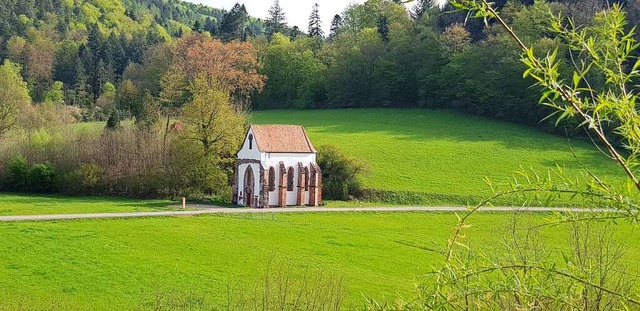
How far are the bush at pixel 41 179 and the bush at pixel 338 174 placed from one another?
19105mm

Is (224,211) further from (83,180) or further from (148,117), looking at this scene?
(148,117)

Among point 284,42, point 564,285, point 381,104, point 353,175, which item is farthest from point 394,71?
point 564,285

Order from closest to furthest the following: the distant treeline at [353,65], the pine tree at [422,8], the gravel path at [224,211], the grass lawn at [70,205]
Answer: the gravel path at [224,211]
the grass lawn at [70,205]
the distant treeline at [353,65]
the pine tree at [422,8]

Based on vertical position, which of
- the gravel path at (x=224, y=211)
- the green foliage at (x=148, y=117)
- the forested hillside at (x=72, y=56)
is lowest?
the gravel path at (x=224, y=211)

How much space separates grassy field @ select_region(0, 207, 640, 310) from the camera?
1927cm

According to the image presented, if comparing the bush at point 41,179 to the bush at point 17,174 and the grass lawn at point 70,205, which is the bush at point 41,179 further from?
the grass lawn at point 70,205

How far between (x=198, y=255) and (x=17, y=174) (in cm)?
2676

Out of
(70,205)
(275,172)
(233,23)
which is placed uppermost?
(233,23)

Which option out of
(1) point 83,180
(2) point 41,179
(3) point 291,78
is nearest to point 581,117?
(1) point 83,180

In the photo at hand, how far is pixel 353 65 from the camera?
76.0m

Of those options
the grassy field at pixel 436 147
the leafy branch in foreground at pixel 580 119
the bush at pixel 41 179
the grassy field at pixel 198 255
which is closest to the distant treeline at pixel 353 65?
the grassy field at pixel 436 147

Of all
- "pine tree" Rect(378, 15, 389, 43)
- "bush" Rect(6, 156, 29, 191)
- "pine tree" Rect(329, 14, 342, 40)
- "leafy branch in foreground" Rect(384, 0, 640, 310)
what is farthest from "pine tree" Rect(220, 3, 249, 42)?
"leafy branch in foreground" Rect(384, 0, 640, 310)

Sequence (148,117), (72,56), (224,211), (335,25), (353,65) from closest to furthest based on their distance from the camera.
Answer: (224,211)
(148,117)
(353,65)
(72,56)
(335,25)

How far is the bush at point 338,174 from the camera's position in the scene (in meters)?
45.3
